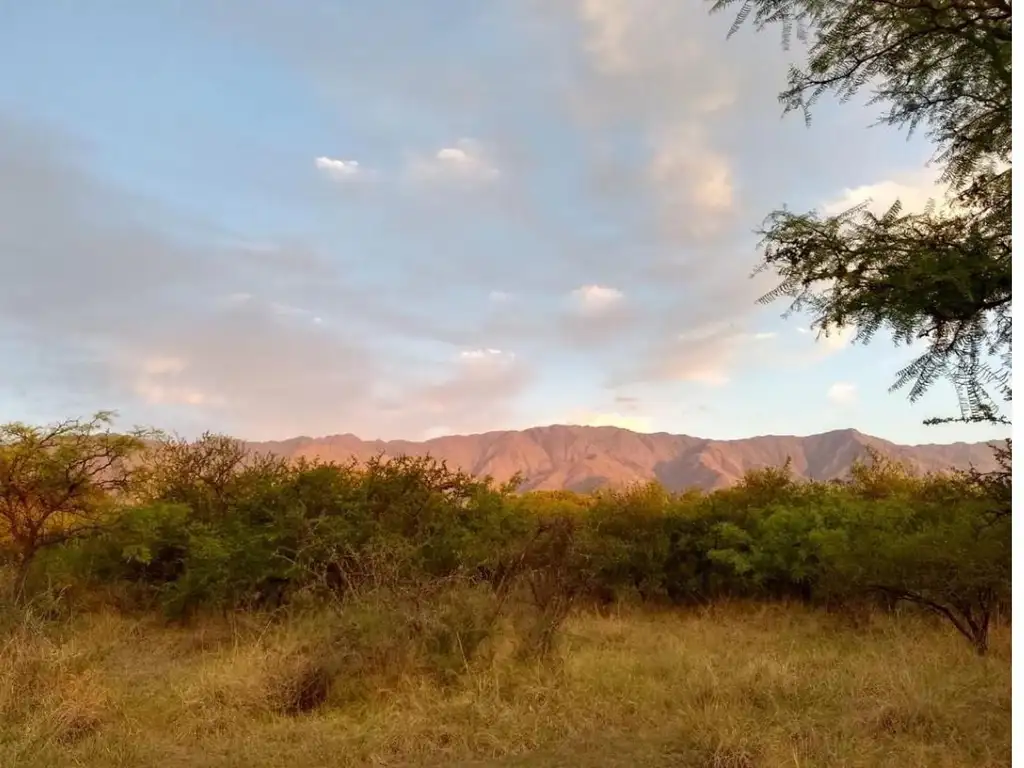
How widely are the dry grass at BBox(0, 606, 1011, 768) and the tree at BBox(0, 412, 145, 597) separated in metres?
3.30

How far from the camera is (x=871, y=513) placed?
38.9ft

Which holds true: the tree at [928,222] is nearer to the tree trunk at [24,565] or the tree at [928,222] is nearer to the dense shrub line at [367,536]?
the dense shrub line at [367,536]

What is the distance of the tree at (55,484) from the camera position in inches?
406

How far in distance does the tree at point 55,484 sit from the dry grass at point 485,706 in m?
3.30

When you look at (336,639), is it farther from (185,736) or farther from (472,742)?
(472,742)

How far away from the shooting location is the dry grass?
4.48 metres

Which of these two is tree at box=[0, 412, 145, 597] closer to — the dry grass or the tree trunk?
the tree trunk

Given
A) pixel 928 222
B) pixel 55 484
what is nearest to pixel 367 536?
pixel 55 484

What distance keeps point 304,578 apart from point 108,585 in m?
3.28

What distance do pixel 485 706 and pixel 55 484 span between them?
8291 millimetres

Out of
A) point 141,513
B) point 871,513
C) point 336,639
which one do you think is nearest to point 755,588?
point 871,513

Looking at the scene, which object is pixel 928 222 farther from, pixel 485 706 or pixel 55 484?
pixel 55 484

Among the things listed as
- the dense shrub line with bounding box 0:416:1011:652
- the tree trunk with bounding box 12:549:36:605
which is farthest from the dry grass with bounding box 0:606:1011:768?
the tree trunk with bounding box 12:549:36:605

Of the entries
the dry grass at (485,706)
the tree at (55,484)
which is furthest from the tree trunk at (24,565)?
the dry grass at (485,706)
